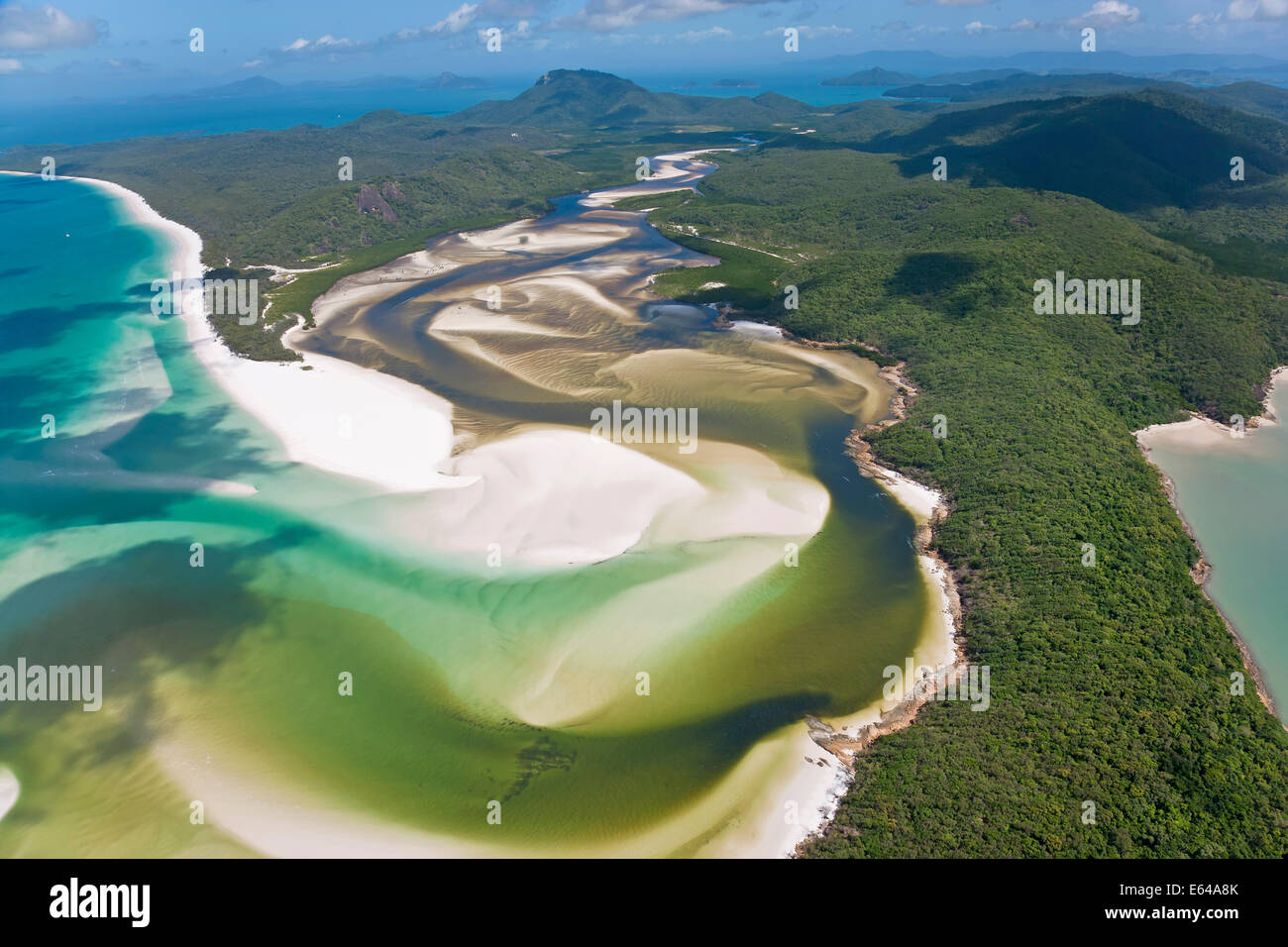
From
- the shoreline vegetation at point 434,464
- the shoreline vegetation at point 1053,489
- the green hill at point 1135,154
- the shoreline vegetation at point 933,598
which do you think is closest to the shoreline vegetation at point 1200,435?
the shoreline vegetation at point 1053,489

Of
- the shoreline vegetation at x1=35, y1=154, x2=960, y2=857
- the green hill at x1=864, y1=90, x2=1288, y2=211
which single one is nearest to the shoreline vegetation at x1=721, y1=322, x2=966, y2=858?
the shoreline vegetation at x1=35, y1=154, x2=960, y2=857

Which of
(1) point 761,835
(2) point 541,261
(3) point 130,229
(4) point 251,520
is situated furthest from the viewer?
(3) point 130,229

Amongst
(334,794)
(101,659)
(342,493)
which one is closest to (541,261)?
(342,493)

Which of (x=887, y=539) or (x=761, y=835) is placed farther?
(x=887, y=539)

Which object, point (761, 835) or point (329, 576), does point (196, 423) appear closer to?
point (329, 576)

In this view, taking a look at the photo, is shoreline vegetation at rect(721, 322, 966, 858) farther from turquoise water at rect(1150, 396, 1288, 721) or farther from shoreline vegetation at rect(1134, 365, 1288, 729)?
turquoise water at rect(1150, 396, 1288, 721)

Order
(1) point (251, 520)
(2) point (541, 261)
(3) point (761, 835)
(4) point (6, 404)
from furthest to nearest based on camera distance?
(2) point (541, 261) < (4) point (6, 404) < (1) point (251, 520) < (3) point (761, 835)
